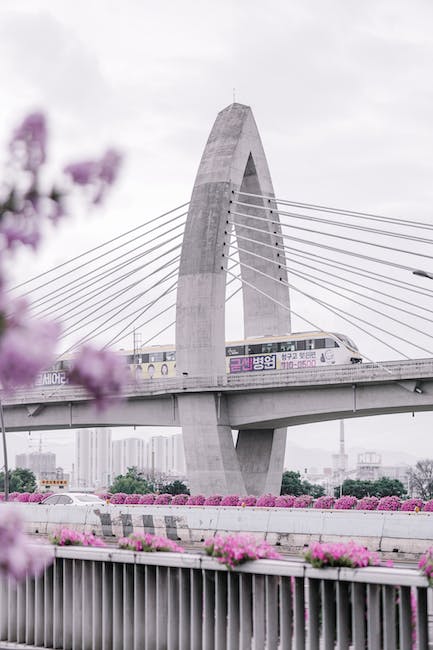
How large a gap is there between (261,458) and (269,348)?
6.61m

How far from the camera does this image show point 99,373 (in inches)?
173

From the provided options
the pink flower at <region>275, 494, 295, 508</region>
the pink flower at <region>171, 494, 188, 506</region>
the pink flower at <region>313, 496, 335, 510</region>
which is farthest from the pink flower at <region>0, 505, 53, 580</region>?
the pink flower at <region>171, 494, 188, 506</region>

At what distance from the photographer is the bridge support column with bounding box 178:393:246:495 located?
189 feet

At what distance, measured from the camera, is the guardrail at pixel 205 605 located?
11.9 metres

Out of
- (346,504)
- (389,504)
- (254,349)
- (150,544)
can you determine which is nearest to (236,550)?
(150,544)

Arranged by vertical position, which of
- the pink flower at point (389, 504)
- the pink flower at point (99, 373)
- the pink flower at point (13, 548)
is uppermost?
the pink flower at point (99, 373)

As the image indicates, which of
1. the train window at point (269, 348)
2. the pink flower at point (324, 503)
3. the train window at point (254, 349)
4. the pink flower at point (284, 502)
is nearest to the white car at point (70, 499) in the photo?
the pink flower at point (284, 502)

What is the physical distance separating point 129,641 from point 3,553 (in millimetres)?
9873

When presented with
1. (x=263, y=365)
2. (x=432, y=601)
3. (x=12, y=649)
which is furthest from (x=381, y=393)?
(x=12, y=649)

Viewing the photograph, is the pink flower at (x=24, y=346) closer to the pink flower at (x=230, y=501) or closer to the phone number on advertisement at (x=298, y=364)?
the pink flower at (x=230, y=501)

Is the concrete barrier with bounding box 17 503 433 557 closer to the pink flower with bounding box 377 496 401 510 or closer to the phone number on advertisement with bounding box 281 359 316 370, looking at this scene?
the pink flower with bounding box 377 496 401 510

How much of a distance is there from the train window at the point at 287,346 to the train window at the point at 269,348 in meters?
0.24

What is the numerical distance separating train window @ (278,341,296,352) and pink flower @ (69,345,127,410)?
2253 inches

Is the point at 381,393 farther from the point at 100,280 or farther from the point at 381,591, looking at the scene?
the point at 381,591
